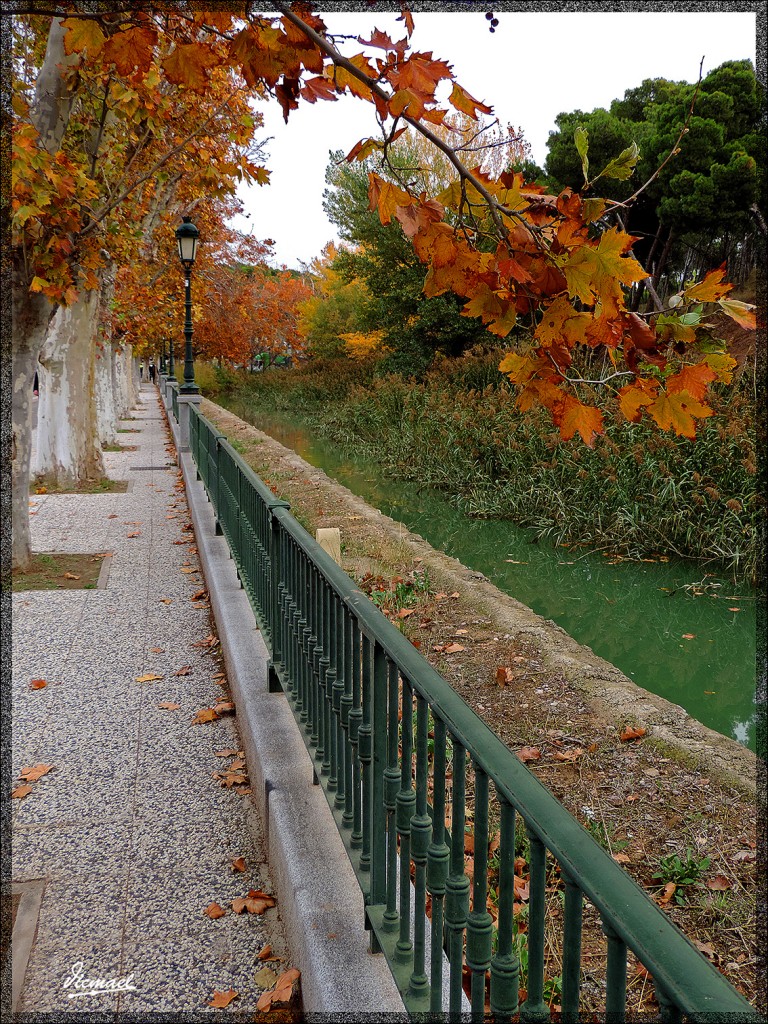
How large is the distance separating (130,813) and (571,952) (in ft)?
9.92

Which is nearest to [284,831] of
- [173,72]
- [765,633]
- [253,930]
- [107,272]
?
[253,930]

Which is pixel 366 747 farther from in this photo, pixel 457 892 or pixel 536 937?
pixel 536 937

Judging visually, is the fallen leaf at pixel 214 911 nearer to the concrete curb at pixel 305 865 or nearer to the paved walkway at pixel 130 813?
the paved walkway at pixel 130 813

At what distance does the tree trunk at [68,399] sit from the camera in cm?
1324

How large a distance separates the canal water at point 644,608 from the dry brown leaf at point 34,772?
169 inches

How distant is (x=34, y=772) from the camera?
4293 mm

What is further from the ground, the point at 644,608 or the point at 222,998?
the point at 222,998

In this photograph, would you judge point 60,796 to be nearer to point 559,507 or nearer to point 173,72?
point 173,72

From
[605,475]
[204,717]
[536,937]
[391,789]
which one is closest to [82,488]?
[605,475]

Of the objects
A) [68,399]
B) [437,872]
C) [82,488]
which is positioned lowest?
[82,488]

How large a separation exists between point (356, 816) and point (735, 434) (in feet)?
28.8

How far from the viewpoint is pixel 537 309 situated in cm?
250

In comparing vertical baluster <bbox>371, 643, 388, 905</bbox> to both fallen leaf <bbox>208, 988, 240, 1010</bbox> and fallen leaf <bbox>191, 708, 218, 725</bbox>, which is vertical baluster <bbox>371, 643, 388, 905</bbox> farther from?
fallen leaf <bbox>191, 708, 218, 725</bbox>

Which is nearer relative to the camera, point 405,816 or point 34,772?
point 405,816
